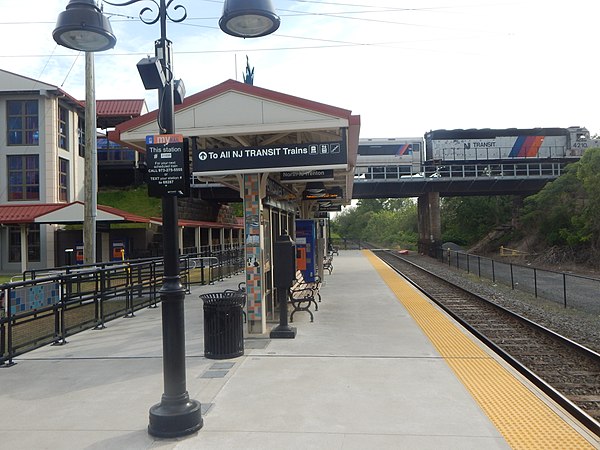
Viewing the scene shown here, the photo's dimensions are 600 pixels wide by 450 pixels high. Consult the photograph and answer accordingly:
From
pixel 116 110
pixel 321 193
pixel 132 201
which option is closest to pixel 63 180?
pixel 132 201

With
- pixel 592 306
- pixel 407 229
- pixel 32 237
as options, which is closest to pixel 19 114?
pixel 32 237

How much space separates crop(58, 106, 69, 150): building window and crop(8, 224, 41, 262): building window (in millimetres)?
5726

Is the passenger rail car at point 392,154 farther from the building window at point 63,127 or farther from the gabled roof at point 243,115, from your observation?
the gabled roof at point 243,115

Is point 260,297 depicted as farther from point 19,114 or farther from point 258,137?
point 19,114

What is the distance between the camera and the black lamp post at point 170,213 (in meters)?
4.23

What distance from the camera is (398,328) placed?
8.83 meters

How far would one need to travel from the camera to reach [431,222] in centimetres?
3959

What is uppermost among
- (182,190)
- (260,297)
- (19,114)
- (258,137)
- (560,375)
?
(19,114)

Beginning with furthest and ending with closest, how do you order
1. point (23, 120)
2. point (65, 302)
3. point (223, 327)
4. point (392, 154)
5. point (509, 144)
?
point (509, 144) < point (392, 154) < point (23, 120) < point (65, 302) < point (223, 327)

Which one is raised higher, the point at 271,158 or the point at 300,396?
the point at 271,158

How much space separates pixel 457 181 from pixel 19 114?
30.9 meters

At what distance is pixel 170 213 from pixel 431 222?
37.3m

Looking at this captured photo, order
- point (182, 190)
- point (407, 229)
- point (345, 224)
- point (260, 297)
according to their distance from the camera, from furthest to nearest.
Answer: point (345, 224)
point (407, 229)
point (260, 297)
point (182, 190)

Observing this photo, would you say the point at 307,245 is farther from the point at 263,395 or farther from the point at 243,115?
the point at 263,395
